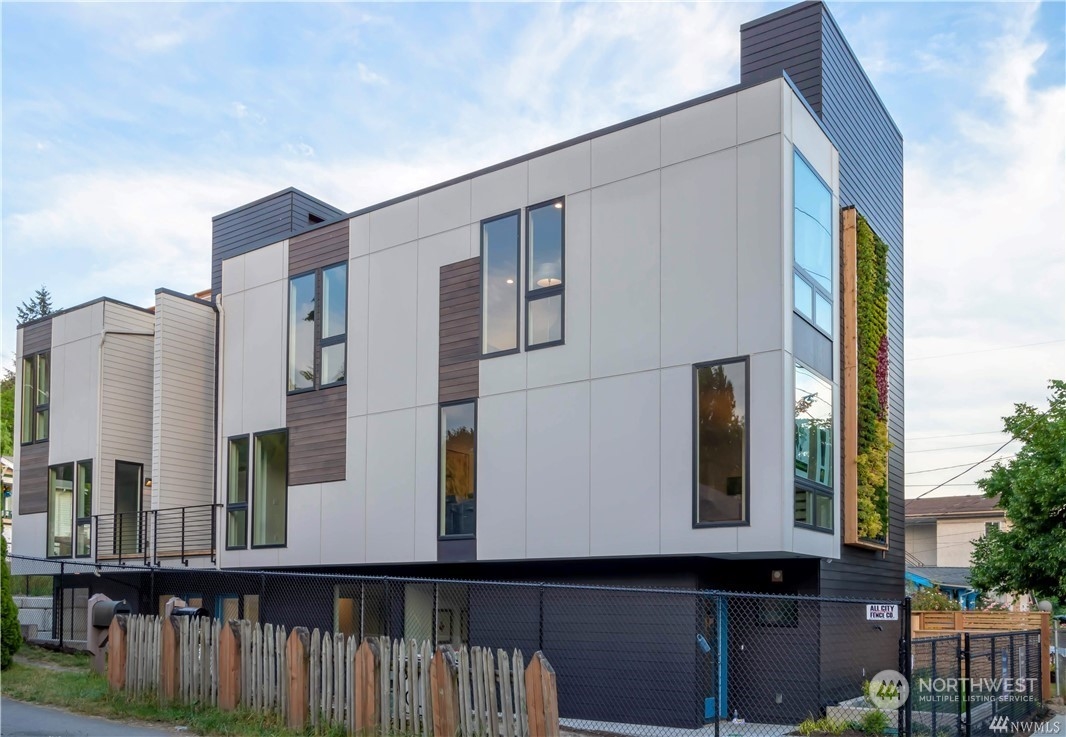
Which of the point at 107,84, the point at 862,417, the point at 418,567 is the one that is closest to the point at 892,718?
the point at 862,417

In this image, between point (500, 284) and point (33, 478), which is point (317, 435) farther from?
point (33, 478)

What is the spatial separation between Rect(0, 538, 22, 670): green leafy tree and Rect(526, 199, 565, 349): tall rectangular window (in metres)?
8.56

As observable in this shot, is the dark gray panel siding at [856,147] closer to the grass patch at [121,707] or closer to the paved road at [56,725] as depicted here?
the grass patch at [121,707]

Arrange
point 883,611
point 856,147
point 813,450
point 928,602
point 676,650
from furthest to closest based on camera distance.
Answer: point 928,602 → point 856,147 → point 813,450 → point 676,650 → point 883,611

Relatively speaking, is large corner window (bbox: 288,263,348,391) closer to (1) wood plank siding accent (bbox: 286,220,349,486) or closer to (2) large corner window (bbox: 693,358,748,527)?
(1) wood plank siding accent (bbox: 286,220,349,486)

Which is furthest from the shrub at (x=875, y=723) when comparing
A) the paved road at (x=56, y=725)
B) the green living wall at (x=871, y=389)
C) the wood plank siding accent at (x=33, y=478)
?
the wood plank siding accent at (x=33, y=478)

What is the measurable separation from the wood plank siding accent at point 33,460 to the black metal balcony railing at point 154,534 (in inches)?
89.0

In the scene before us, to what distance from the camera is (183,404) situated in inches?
885

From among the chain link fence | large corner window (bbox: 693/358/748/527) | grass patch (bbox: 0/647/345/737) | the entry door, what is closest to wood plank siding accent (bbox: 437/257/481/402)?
the chain link fence

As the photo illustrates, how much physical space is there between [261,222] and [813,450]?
604 inches

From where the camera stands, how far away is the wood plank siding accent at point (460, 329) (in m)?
17.3

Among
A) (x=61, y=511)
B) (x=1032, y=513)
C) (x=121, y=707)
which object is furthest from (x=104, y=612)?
(x=1032, y=513)

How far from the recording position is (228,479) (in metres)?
20.8

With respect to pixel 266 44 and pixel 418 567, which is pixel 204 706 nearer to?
pixel 418 567
